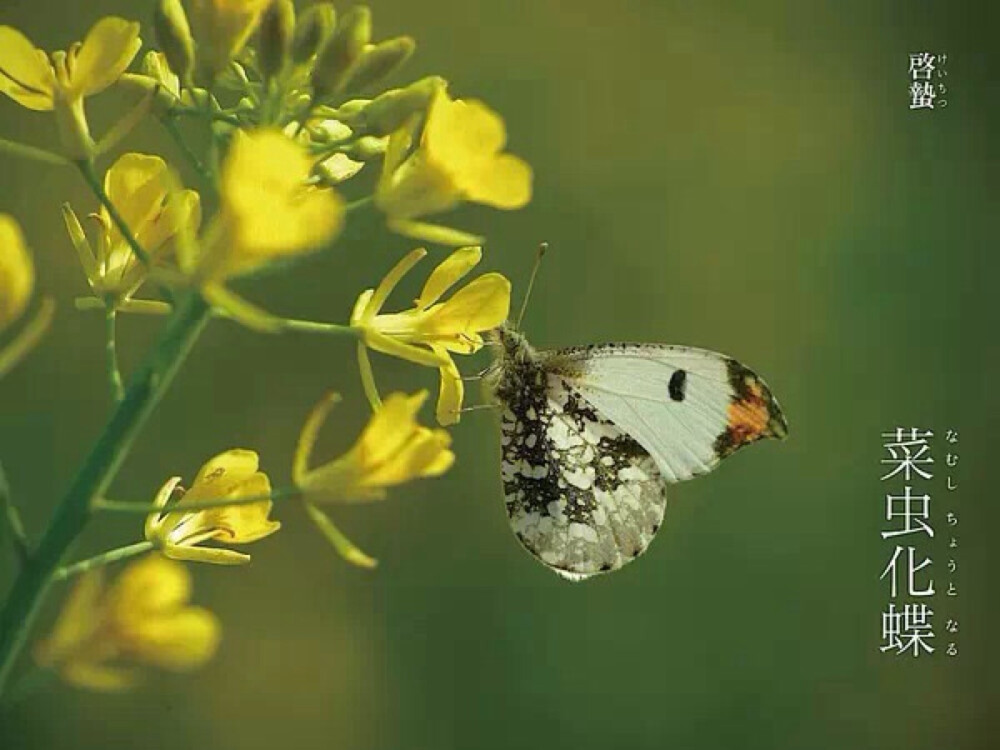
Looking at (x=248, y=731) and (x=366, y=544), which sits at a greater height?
(x=366, y=544)

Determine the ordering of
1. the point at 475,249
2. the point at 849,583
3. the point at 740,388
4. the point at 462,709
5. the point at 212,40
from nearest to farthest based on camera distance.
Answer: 1. the point at 212,40
2. the point at 475,249
3. the point at 740,388
4. the point at 462,709
5. the point at 849,583

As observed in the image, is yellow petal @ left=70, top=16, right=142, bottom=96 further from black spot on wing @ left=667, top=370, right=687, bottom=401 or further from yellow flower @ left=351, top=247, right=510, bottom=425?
black spot on wing @ left=667, top=370, right=687, bottom=401

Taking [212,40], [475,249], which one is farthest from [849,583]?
[212,40]

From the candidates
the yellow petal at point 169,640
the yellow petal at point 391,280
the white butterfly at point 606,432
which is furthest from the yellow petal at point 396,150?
the white butterfly at point 606,432

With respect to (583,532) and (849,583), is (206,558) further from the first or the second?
(849,583)

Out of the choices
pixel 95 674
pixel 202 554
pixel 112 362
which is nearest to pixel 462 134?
pixel 112 362

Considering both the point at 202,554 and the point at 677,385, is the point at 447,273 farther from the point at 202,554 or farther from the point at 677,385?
the point at 677,385
